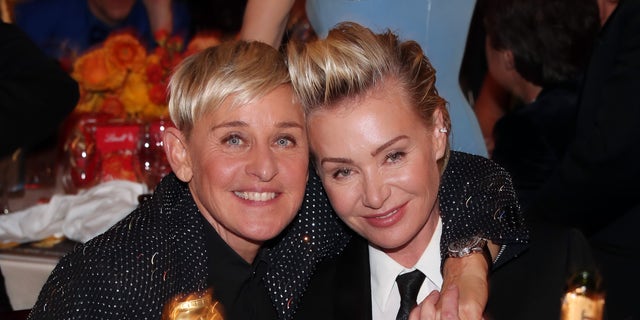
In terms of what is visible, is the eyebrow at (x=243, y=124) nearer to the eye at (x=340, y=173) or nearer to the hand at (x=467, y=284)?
the eye at (x=340, y=173)

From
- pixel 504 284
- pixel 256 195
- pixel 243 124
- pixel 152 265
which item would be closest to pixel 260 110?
pixel 243 124

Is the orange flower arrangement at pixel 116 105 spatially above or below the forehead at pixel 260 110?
below

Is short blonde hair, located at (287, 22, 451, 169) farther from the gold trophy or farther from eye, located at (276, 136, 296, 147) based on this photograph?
the gold trophy

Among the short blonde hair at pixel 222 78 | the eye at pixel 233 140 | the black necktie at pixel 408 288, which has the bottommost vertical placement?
the black necktie at pixel 408 288

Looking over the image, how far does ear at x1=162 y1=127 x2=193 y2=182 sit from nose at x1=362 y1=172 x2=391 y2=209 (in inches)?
16.1

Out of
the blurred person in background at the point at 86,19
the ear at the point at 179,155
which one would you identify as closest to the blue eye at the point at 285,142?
the ear at the point at 179,155

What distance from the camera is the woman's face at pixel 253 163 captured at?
86.8 inches

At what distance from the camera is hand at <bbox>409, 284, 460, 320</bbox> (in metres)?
1.98

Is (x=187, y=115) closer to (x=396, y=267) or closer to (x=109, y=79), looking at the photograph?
(x=396, y=267)

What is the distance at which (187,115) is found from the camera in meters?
2.25

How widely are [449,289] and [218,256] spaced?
556mm

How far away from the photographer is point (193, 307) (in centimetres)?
202

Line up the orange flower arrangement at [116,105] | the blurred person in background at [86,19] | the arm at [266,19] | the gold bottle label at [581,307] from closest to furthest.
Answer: the gold bottle label at [581,307]
the arm at [266,19]
the orange flower arrangement at [116,105]
the blurred person in background at [86,19]

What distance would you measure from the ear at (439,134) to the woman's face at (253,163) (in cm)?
30
